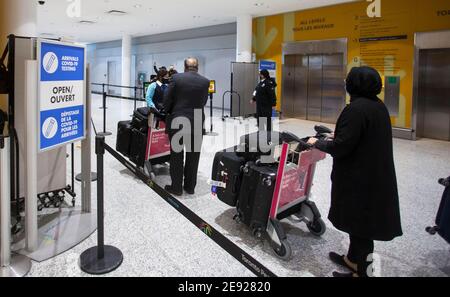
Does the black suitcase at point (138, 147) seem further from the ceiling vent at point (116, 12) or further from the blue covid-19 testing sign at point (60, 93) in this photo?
the ceiling vent at point (116, 12)

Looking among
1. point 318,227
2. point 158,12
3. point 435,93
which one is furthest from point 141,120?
point 158,12

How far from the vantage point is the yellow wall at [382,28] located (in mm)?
8367

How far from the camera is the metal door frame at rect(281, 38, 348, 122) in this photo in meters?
10.1

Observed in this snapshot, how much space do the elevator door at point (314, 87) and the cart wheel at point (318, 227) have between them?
316 inches

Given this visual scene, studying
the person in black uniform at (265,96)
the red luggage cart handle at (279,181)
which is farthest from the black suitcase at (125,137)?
the person in black uniform at (265,96)

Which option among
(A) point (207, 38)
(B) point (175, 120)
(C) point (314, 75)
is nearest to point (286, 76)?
(C) point (314, 75)

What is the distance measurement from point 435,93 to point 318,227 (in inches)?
287

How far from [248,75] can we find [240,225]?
8.95 metres

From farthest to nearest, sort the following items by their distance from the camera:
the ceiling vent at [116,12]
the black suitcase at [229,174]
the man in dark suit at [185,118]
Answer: the ceiling vent at [116,12]
the man in dark suit at [185,118]
the black suitcase at [229,174]

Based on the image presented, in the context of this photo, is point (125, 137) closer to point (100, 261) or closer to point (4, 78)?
point (4, 78)

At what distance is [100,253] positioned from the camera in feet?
8.28

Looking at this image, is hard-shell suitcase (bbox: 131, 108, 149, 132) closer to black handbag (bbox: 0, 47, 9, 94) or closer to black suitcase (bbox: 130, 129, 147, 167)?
black suitcase (bbox: 130, 129, 147, 167)

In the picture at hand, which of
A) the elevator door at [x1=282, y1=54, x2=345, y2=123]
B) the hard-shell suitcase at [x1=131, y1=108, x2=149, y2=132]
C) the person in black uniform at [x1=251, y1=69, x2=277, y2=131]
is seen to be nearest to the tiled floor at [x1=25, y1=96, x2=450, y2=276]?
the hard-shell suitcase at [x1=131, y1=108, x2=149, y2=132]

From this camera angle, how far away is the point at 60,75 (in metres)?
2.65
